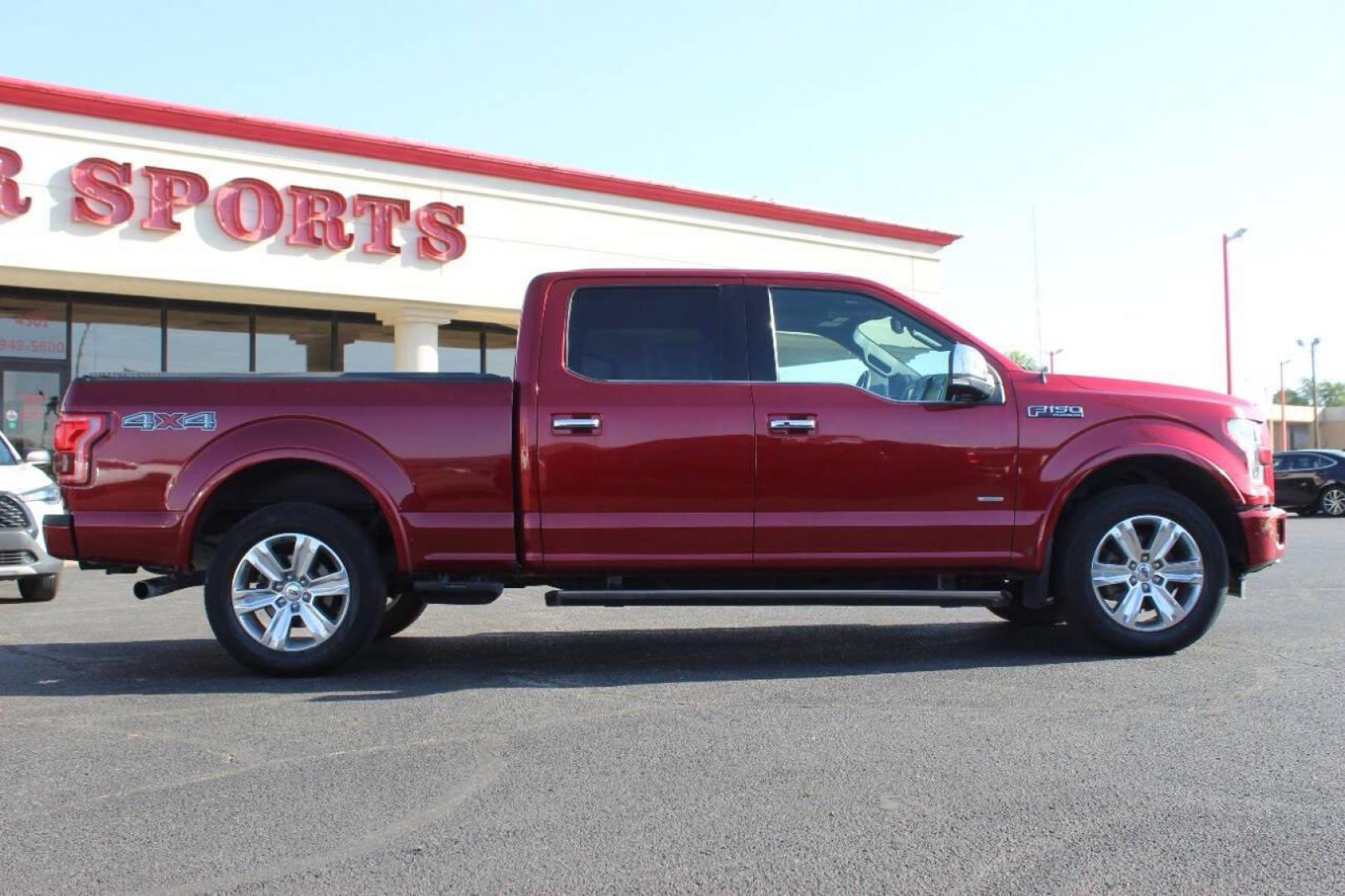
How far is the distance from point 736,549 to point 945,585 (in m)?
1.15

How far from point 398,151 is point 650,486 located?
45.0 feet

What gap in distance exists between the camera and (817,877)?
119 inches

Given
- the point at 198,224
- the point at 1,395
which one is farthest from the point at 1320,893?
the point at 1,395

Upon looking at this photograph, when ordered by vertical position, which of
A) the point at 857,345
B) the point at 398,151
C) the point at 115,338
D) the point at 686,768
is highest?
the point at 398,151

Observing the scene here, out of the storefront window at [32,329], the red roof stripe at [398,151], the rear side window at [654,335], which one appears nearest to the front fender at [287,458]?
the rear side window at [654,335]

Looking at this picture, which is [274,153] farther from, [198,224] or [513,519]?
[513,519]

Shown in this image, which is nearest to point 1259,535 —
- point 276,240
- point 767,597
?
point 767,597

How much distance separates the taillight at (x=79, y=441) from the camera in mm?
5789

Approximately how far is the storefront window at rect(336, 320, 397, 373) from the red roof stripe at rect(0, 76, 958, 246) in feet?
A: 10.9

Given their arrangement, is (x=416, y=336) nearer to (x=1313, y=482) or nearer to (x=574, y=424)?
(x=574, y=424)

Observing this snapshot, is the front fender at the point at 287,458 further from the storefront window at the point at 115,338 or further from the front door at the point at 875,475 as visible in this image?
the storefront window at the point at 115,338

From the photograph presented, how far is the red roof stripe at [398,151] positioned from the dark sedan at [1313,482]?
8.58 m

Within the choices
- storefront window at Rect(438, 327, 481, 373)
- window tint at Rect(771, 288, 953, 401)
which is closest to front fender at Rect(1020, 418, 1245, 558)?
window tint at Rect(771, 288, 953, 401)

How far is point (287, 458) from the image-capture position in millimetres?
5812
